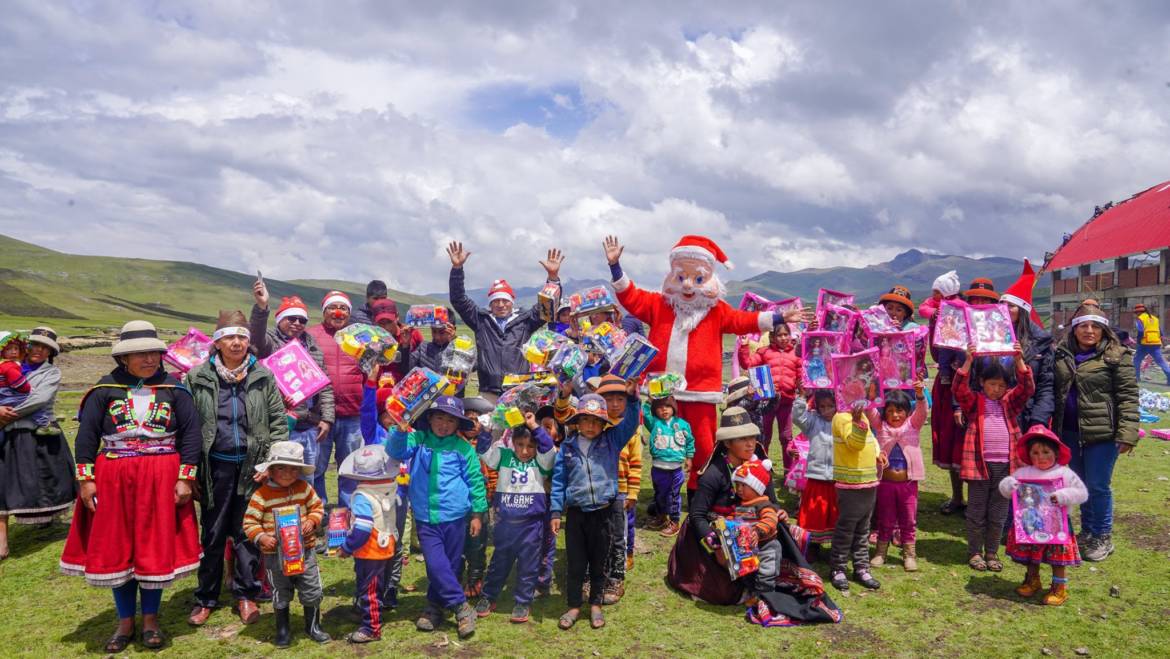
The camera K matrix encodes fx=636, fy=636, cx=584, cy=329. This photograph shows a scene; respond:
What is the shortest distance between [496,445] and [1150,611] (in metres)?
5.60

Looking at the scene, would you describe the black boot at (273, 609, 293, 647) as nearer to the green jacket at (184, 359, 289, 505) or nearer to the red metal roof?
the green jacket at (184, 359, 289, 505)

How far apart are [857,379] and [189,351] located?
6.42m

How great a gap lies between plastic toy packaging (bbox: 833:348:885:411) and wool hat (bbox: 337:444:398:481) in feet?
13.3

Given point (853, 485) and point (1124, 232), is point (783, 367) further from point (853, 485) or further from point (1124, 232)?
point (1124, 232)

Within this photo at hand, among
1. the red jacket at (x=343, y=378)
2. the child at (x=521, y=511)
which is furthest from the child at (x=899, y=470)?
the red jacket at (x=343, y=378)

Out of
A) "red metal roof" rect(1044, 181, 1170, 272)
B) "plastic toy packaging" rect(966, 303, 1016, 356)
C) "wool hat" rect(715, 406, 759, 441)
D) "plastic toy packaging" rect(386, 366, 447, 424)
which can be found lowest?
"wool hat" rect(715, 406, 759, 441)

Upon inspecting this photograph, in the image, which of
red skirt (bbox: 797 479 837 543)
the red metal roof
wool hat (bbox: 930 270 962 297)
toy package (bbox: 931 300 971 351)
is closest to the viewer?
red skirt (bbox: 797 479 837 543)

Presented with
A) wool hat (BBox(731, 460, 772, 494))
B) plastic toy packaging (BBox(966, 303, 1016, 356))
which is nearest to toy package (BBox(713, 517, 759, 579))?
wool hat (BBox(731, 460, 772, 494))

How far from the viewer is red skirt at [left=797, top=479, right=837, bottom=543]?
605cm

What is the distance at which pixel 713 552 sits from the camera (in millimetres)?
5484

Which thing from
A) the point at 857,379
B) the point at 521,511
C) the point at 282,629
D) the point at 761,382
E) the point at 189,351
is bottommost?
the point at 282,629

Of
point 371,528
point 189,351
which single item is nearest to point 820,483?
Result: point 371,528

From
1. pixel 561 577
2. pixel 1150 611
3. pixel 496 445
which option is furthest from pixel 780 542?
pixel 1150 611

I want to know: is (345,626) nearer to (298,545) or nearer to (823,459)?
(298,545)
